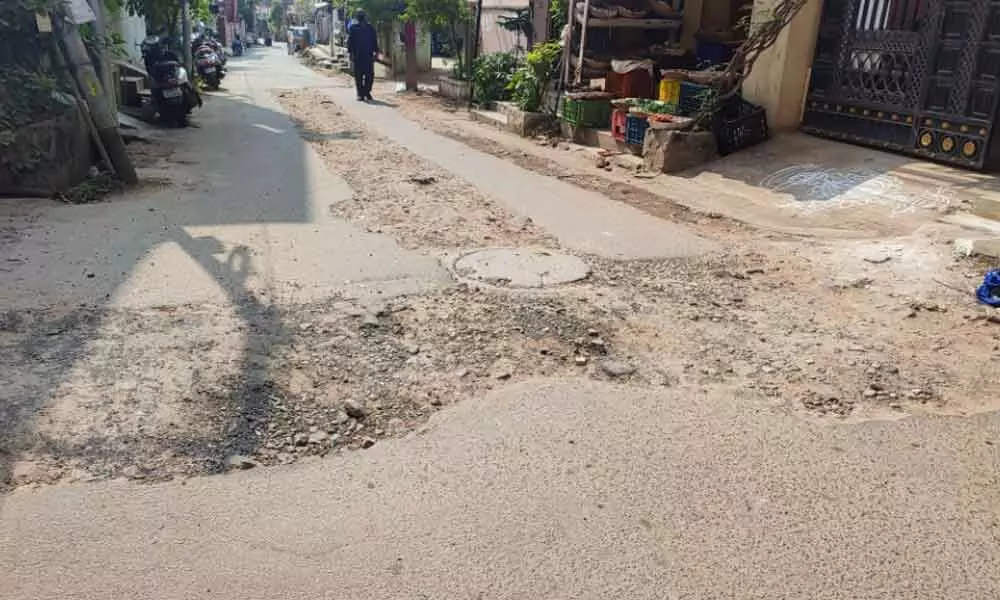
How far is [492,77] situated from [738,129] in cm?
769

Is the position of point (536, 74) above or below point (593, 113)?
above

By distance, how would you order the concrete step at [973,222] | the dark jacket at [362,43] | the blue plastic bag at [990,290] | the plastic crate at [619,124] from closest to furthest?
the blue plastic bag at [990,290]
the concrete step at [973,222]
the plastic crate at [619,124]
the dark jacket at [362,43]

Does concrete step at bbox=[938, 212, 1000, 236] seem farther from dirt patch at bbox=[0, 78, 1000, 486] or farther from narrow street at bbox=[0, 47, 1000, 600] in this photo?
dirt patch at bbox=[0, 78, 1000, 486]

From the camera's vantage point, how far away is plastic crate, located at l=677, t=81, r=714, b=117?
9852mm

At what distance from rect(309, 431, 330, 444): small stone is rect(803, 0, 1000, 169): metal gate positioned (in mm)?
7129

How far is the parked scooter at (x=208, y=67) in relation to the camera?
20.2 m

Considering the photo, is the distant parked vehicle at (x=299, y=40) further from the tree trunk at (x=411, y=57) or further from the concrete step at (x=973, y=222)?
the concrete step at (x=973, y=222)

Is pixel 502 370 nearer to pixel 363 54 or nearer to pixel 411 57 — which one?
pixel 363 54

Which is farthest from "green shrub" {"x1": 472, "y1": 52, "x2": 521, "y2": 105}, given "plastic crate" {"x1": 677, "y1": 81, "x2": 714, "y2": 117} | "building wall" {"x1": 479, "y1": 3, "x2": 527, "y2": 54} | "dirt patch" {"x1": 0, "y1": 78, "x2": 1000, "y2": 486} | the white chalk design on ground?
"dirt patch" {"x1": 0, "y1": 78, "x2": 1000, "y2": 486}

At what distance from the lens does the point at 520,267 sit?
19.1ft

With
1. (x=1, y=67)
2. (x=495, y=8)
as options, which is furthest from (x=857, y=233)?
(x=495, y=8)

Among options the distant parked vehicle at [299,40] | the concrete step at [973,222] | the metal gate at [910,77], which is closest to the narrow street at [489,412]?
the concrete step at [973,222]

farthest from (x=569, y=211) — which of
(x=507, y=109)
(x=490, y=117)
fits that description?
(x=490, y=117)

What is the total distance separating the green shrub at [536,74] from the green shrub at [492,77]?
2048mm
